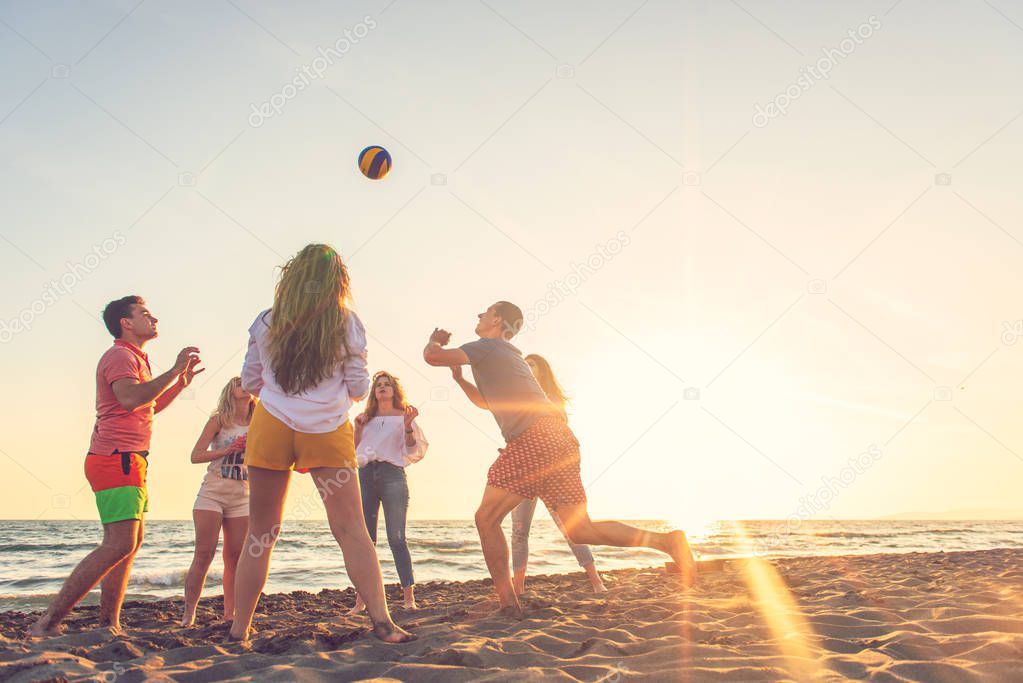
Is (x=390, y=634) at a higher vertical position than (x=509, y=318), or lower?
lower

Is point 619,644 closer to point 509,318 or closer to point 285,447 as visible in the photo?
point 285,447

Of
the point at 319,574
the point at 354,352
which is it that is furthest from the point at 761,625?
the point at 319,574

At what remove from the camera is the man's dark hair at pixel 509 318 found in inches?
195

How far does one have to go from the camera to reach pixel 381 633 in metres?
3.66

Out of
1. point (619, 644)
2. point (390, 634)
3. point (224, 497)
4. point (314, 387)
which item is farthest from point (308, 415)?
point (224, 497)

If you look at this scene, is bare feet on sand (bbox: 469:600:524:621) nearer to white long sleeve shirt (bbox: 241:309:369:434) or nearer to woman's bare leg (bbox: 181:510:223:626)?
white long sleeve shirt (bbox: 241:309:369:434)

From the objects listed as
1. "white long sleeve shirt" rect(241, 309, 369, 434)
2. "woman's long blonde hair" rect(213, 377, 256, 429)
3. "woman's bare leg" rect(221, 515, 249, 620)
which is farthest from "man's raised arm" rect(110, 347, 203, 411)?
"woman's bare leg" rect(221, 515, 249, 620)

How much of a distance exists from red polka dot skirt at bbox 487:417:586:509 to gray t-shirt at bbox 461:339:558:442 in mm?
92

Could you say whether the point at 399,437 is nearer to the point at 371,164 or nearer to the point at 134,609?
the point at 371,164

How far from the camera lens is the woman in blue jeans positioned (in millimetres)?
5891

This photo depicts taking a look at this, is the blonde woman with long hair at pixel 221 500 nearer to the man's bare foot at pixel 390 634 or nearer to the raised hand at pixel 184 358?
the raised hand at pixel 184 358

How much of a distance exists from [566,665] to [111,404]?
322cm

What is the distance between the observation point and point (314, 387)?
3.60m

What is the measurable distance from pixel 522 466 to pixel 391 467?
6.03 feet
